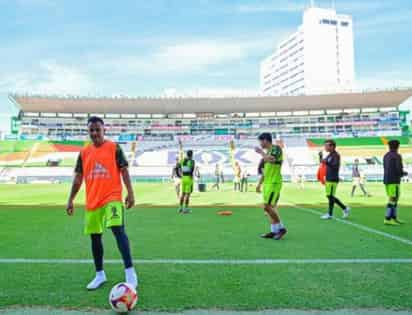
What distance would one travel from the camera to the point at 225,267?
4.96 m

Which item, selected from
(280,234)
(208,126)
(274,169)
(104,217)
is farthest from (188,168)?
(208,126)

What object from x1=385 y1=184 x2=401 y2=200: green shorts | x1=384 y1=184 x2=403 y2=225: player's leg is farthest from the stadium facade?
x1=385 y1=184 x2=401 y2=200: green shorts

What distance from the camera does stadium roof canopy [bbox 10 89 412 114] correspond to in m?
55.7

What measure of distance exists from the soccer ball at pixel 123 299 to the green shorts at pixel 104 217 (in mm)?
862

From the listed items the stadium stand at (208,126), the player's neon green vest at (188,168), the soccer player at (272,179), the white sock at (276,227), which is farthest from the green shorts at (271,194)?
the stadium stand at (208,126)

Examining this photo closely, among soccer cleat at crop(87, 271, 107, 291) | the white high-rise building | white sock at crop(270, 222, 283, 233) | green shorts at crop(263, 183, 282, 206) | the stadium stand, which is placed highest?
the white high-rise building

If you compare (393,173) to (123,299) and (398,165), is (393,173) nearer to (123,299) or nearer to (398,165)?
(398,165)

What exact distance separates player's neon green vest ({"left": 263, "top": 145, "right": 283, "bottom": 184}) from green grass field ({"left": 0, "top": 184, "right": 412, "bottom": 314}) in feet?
3.88

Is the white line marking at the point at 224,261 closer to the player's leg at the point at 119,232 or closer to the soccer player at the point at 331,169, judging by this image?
the player's leg at the point at 119,232

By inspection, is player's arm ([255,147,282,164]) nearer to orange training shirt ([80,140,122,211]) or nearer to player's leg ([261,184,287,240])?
player's leg ([261,184,287,240])

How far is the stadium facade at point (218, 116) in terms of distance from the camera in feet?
184

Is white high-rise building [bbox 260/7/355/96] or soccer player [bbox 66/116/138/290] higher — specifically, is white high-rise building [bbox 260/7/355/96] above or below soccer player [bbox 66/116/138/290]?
above

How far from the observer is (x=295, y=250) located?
605cm

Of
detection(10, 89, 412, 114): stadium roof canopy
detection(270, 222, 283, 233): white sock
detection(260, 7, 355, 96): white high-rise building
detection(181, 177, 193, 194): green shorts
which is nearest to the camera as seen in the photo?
detection(270, 222, 283, 233): white sock
